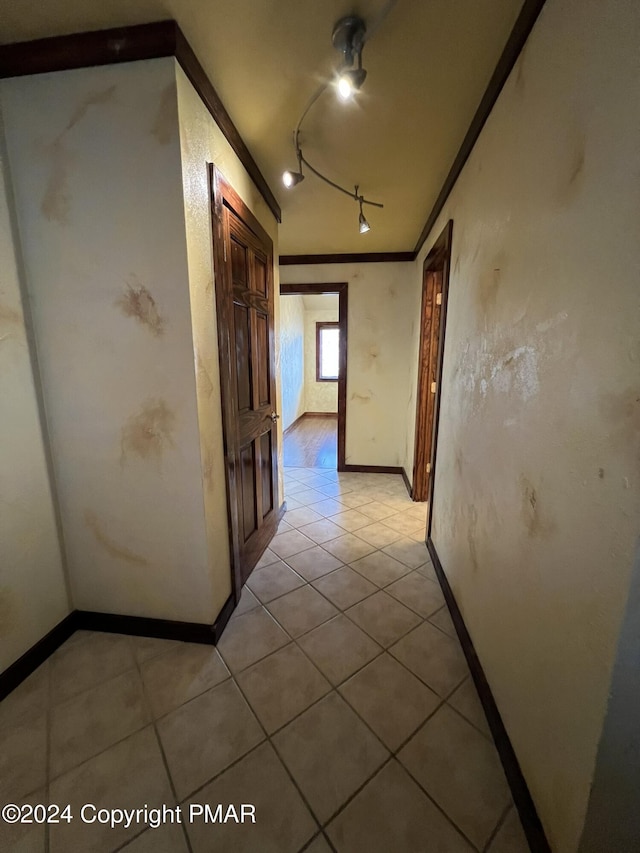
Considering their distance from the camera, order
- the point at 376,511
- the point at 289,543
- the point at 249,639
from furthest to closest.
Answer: the point at 376,511
the point at 289,543
the point at 249,639

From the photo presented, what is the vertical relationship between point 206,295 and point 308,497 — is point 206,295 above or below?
above

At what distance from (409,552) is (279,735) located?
4.44 feet

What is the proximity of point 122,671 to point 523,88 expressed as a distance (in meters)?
2.59

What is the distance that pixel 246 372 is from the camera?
76.2 inches

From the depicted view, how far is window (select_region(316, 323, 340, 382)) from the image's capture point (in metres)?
7.06

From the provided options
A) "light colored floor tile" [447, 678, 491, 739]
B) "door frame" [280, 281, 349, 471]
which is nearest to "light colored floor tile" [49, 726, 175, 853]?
"light colored floor tile" [447, 678, 491, 739]

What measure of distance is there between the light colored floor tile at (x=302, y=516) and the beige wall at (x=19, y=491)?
1.55 meters

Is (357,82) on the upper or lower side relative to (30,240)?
upper

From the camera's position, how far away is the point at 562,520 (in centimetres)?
80

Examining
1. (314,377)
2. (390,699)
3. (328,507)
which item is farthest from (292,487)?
(314,377)

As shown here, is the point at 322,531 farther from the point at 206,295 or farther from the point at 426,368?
the point at 206,295

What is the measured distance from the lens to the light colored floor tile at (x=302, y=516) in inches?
105

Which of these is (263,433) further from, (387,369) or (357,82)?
(387,369)

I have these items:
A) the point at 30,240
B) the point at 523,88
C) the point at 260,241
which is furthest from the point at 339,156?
the point at 30,240
